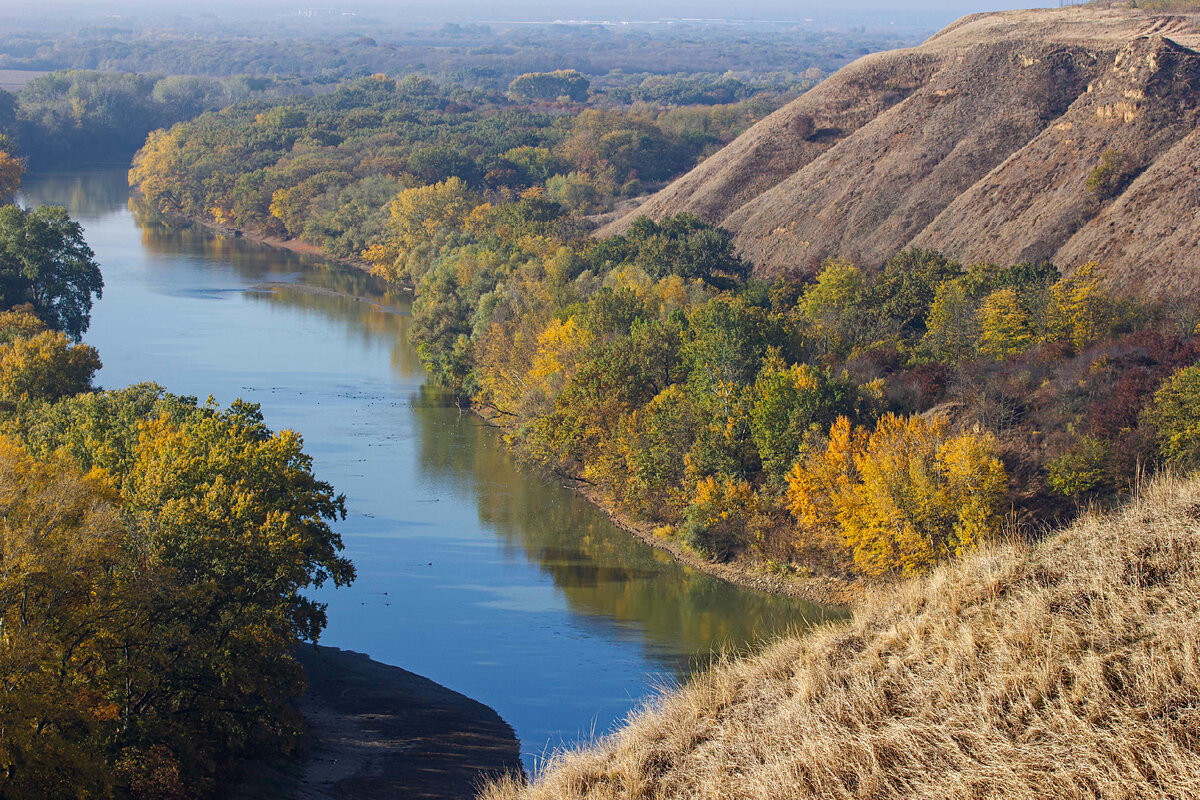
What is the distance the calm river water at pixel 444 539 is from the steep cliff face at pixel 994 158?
25142mm

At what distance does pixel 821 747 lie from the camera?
12.6 m

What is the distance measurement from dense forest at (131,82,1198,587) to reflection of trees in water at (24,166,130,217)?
52.3 meters

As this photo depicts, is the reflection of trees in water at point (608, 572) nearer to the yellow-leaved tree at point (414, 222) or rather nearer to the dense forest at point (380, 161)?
the yellow-leaved tree at point (414, 222)

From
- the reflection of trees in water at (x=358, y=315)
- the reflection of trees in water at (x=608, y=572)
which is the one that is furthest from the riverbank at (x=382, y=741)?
the reflection of trees in water at (x=358, y=315)

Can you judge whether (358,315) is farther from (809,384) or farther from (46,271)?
(809,384)

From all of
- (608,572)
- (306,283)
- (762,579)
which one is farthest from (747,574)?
(306,283)

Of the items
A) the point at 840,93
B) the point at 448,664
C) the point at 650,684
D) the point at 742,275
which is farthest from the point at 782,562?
the point at 840,93

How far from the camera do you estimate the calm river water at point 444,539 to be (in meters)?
31.5

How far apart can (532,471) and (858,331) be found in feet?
50.3

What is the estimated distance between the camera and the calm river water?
31500mm

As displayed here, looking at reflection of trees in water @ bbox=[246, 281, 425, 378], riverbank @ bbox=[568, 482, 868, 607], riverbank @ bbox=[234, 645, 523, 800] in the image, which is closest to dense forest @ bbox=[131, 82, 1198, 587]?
riverbank @ bbox=[568, 482, 868, 607]

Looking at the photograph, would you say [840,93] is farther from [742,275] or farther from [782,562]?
[782,562]

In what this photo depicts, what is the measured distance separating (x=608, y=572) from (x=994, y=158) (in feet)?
138

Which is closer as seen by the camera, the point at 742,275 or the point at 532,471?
the point at 532,471
